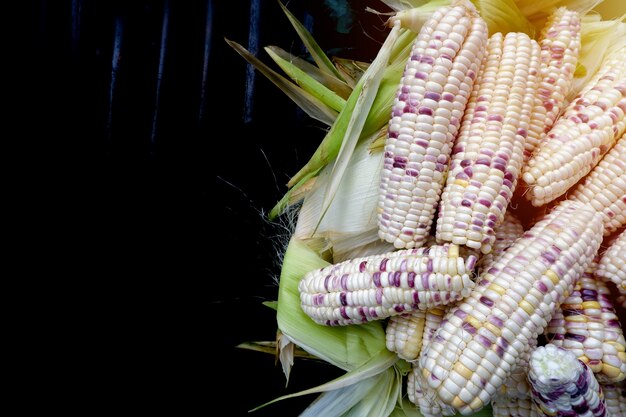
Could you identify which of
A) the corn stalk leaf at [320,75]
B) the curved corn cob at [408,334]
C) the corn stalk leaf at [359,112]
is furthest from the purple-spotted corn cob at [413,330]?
the corn stalk leaf at [320,75]

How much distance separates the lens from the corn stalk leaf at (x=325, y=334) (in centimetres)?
98

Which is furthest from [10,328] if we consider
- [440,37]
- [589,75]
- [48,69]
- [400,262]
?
[589,75]

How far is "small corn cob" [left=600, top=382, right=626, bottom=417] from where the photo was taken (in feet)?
2.96

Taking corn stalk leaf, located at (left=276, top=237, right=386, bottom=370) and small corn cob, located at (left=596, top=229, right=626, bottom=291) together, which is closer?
small corn cob, located at (left=596, top=229, right=626, bottom=291)

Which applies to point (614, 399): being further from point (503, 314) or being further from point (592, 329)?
point (503, 314)

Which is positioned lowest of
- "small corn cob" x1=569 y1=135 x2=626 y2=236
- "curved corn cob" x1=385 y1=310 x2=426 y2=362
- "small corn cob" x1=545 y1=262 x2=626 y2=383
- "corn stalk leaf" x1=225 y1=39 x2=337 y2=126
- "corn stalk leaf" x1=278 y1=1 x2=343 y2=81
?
"curved corn cob" x1=385 y1=310 x2=426 y2=362

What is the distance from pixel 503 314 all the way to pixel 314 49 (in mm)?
664

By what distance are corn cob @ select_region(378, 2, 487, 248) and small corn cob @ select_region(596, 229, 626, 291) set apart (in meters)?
0.29

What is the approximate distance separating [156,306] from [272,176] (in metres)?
0.42

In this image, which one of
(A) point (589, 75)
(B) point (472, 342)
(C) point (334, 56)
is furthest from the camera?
(C) point (334, 56)

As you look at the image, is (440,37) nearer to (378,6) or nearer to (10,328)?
(378,6)

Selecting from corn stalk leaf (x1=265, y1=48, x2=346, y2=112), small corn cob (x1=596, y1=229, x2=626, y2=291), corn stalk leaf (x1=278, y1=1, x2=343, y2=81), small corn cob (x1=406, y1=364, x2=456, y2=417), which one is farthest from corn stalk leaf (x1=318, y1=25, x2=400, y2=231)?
small corn cob (x1=596, y1=229, x2=626, y2=291)

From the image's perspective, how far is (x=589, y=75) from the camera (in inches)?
38.2

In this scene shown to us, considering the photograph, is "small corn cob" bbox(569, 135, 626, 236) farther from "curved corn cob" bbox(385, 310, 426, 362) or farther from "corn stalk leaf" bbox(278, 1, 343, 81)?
"corn stalk leaf" bbox(278, 1, 343, 81)
